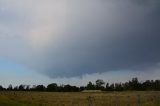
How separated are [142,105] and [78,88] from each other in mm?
148725

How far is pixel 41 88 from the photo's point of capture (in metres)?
188

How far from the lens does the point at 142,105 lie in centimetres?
5178

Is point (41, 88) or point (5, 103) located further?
point (41, 88)

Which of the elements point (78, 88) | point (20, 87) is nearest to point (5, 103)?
point (20, 87)

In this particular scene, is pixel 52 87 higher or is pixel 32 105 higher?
pixel 52 87

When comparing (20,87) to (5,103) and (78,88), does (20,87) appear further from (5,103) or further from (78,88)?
(5,103)

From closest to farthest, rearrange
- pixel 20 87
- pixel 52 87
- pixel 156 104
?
pixel 156 104
pixel 20 87
pixel 52 87

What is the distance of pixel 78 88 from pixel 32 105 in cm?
15333

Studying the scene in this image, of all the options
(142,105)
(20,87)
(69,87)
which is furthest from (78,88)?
(142,105)

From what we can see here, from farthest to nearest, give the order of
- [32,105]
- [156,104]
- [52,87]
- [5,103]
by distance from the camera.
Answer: [52,87] < [156,104] < [32,105] < [5,103]

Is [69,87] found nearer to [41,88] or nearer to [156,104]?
[41,88]

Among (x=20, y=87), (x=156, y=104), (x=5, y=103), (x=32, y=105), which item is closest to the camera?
(x=5, y=103)

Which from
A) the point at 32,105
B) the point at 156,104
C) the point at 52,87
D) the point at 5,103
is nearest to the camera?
the point at 5,103

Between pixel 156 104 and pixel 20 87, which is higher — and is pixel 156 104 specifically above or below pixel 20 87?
below
